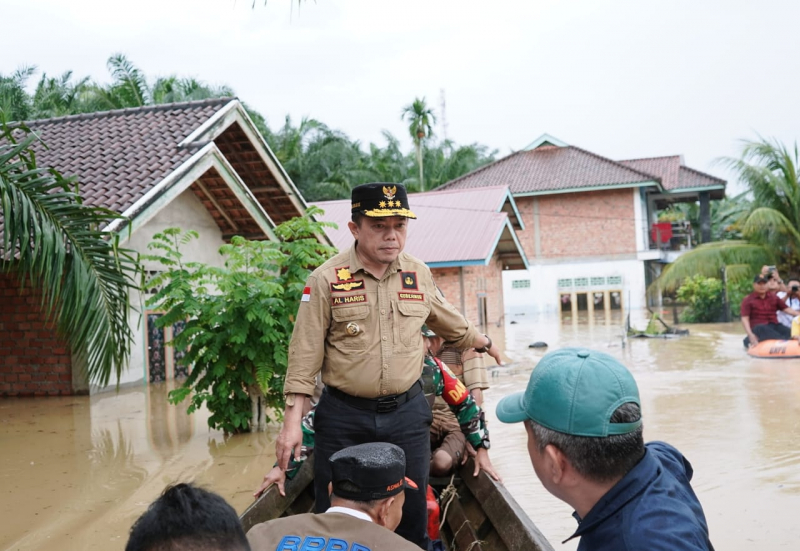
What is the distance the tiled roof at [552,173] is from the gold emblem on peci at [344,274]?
30.8 meters

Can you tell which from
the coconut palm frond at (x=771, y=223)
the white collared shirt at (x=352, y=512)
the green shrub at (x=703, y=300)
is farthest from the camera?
the green shrub at (x=703, y=300)

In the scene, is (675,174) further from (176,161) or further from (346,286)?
(346,286)

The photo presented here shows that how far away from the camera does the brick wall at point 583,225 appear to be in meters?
35.4

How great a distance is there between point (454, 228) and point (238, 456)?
55.2 feet

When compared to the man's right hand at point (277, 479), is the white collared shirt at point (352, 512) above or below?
above

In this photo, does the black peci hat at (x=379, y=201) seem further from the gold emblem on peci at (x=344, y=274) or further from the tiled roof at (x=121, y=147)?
the tiled roof at (x=121, y=147)

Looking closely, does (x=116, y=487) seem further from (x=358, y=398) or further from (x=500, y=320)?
(x=500, y=320)

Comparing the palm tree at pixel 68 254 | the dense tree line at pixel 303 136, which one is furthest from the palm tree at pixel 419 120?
the palm tree at pixel 68 254

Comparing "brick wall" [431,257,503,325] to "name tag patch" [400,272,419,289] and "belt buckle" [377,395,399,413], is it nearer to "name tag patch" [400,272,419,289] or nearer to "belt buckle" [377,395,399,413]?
"name tag patch" [400,272,419,289]

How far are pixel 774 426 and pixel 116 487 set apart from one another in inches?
280

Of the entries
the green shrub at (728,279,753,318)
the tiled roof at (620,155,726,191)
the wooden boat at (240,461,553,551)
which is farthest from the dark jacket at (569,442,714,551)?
the tiled roof at (620,155,726,191)

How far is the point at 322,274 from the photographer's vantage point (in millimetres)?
3449

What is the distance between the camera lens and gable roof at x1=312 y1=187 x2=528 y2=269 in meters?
22.6

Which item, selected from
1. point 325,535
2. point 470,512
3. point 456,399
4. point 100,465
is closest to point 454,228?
point 100,465
